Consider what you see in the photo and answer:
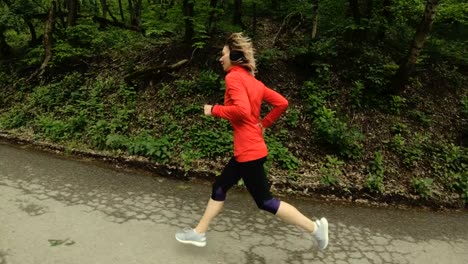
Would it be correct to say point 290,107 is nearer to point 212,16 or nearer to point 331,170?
point 331,170

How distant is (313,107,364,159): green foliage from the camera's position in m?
6.74

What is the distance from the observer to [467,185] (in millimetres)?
6410

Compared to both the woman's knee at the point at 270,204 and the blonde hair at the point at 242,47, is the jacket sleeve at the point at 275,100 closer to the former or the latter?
the blonde hair at the point at 242,47

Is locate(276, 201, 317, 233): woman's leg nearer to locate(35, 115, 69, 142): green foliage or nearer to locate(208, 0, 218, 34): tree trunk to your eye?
locate(35, 115, 69, 142): green foliage

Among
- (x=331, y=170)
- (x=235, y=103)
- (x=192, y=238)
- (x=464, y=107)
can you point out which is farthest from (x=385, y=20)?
(x=192, y=238)

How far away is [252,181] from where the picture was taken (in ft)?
12.1

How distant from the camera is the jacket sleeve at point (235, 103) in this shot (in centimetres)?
335

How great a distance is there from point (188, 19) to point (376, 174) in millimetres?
5153

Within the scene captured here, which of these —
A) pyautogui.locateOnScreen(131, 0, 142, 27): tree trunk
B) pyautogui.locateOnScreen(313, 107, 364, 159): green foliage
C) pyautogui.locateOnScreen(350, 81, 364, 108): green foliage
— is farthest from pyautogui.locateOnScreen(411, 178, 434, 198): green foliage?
pyautogui.locateOnScreen(131, 0, 142, 27): tree trunk

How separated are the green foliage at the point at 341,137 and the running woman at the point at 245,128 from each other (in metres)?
3.07

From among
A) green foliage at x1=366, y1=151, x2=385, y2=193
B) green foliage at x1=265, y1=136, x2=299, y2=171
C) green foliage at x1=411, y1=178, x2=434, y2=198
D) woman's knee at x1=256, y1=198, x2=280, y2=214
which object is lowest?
green foliage at x1=411, y1=178, x2=434, y2=198

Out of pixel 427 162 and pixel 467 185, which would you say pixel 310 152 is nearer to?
pixel 427 162

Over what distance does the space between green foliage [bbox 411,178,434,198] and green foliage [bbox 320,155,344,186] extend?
1.16 meters

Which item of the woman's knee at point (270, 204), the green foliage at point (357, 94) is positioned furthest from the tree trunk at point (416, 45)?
the woman's knee at point (270, 204)
